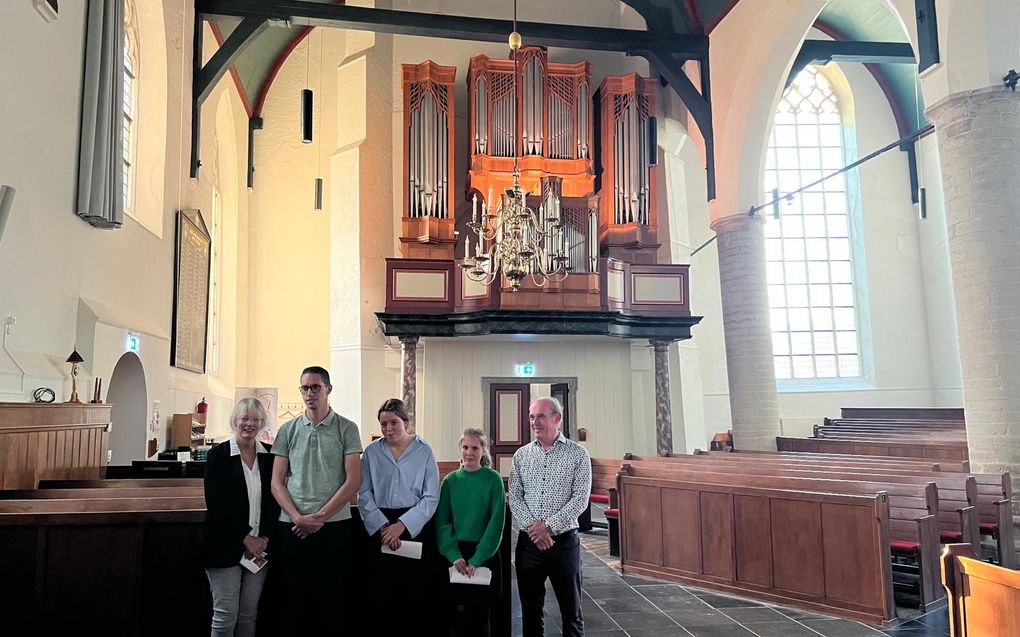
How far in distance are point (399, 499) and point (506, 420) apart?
962 cm

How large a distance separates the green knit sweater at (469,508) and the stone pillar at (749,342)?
7599 millimetres

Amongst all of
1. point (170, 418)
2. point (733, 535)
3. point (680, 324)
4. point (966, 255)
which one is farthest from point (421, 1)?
point (733, 535)

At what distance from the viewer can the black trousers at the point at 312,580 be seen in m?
3.46

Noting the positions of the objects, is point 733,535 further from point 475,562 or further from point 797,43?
point 797,43

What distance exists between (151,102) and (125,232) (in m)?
2.31

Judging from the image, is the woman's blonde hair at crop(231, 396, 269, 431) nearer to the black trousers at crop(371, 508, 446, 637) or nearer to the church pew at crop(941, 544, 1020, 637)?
the black trousers at crop(371, 508, 446, 637)

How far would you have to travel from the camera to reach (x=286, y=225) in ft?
51.5

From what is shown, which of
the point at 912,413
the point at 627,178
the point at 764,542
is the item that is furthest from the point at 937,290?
the point at 764,542

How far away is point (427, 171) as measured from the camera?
12719mm

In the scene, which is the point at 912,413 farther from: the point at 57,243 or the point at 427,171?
the point at 57,243

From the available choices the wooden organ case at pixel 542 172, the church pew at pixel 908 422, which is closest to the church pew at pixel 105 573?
the wooden organ case at pixel 542 172

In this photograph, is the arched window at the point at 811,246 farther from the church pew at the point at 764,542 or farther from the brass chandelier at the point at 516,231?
the church pew at the point at 764,542

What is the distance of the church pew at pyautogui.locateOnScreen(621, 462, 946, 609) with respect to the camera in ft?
17.6

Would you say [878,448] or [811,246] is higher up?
[811,246]
